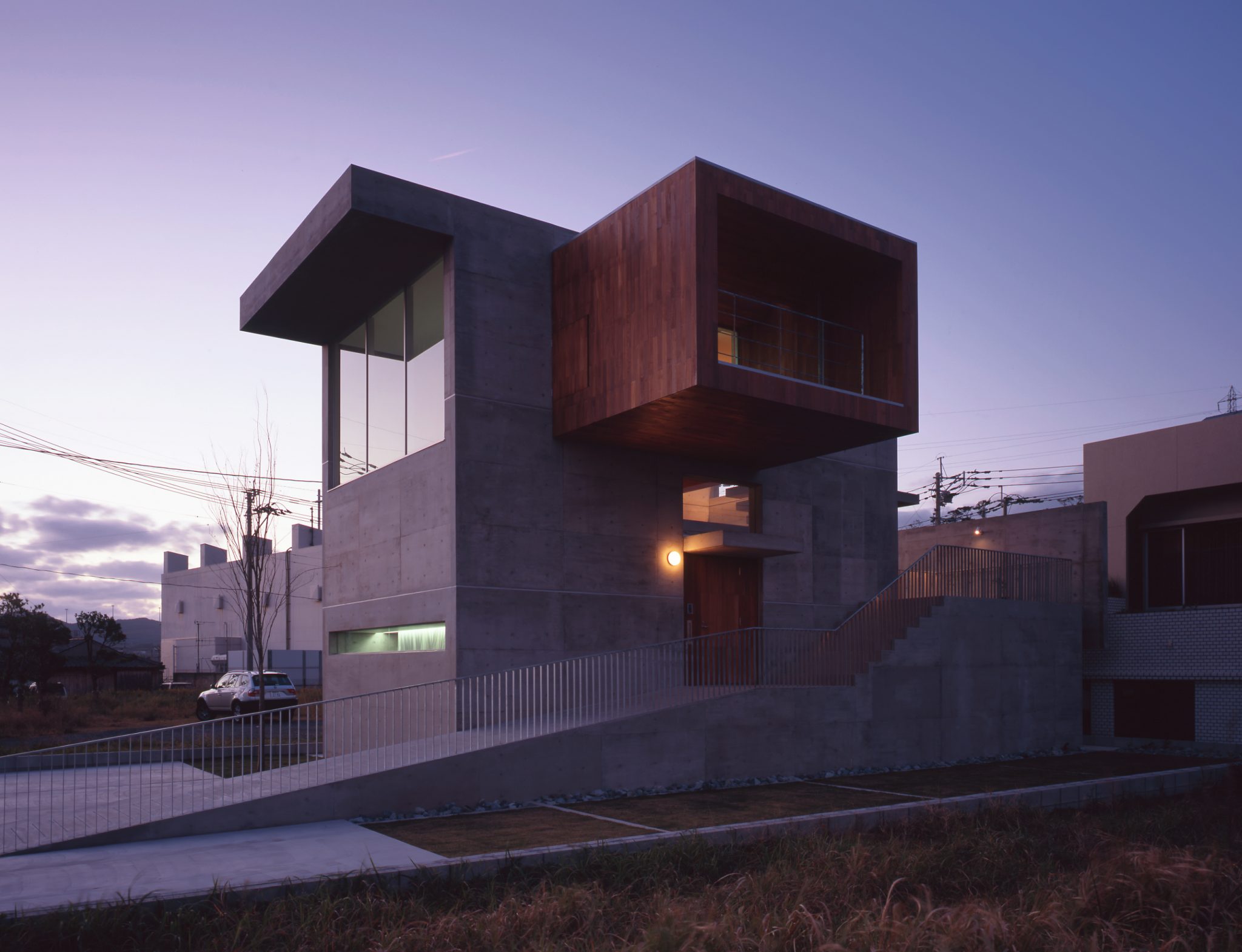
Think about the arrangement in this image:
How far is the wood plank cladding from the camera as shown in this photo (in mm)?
13844

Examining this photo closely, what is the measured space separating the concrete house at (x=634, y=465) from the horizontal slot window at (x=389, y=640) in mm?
60

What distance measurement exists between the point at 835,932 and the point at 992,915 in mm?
980

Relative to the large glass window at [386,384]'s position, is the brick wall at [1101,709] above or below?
below

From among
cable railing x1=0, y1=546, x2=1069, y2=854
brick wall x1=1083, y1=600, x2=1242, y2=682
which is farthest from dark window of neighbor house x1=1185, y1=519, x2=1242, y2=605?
cable railing x1=0, y1=546, x2=1069, y2=854

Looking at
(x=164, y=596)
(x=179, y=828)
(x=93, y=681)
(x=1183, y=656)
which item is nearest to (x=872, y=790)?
(x=179, y=828)

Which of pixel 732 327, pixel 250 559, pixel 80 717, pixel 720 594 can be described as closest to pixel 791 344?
pixel 732 327

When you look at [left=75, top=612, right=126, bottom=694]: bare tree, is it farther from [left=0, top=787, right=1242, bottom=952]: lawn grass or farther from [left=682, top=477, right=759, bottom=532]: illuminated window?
[left=0, top=787, right=1242, bottom=952]: lawn grass

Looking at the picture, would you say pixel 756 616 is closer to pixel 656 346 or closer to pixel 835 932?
pixel 656 346

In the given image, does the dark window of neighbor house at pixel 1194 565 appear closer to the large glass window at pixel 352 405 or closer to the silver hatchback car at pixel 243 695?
the large glass window at pixel 352 405

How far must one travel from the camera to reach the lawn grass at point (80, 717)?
22547mm

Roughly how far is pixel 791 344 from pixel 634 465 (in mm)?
3673

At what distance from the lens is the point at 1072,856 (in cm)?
859

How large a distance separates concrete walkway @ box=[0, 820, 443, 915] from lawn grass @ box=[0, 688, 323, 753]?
40.2 ft

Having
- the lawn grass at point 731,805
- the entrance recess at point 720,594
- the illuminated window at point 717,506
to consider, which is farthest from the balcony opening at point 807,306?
the lawn grass at point 731,805
